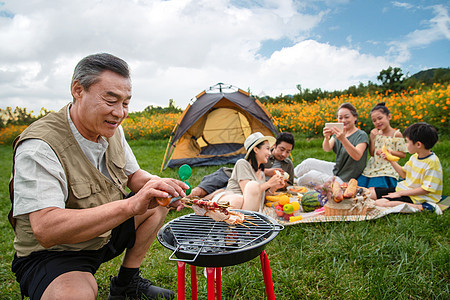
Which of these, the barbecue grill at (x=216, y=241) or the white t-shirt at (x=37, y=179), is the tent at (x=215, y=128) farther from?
the white t-shirt at (x=37, y=179)

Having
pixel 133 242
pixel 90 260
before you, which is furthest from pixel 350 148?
pixel 90 260

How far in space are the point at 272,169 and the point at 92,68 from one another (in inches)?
123

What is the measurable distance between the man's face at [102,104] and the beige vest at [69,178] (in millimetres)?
104

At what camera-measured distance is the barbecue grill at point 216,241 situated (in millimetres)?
1357

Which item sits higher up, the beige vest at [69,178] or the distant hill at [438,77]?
the distant hill at [438,77]

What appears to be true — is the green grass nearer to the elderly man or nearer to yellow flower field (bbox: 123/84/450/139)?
the elderly man

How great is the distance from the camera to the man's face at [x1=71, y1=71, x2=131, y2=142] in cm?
163

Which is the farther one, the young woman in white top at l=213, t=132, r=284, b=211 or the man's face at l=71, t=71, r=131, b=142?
the young woman in white top at l=213, t=132, r=284, b=211

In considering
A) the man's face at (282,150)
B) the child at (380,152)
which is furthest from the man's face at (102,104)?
the child at (380,152)

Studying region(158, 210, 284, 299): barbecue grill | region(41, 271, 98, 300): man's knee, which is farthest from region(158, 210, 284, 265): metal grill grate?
region(41, 271, 98, 300): man's knee

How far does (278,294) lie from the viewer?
2098 mm

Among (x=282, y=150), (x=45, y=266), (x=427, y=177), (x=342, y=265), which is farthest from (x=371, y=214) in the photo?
(x=45, y=266)

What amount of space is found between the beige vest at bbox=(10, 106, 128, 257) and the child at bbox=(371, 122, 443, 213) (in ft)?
11.2

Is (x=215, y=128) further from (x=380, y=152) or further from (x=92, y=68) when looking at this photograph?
(x=92, y=68)
